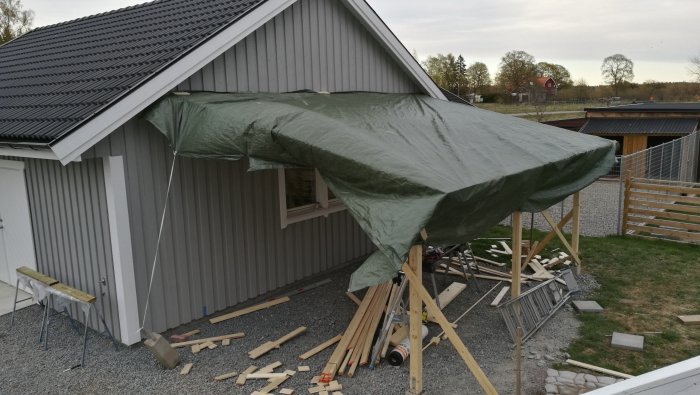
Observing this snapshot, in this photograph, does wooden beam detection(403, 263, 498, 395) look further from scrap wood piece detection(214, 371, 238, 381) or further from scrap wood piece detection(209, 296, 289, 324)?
scrap wood piece detection(209, 296, 289, 324)

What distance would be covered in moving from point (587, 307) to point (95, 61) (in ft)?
25.9

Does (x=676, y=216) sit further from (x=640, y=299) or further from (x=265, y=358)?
(x=265, y=358)

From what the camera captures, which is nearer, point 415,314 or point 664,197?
point 415,314

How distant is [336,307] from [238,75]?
3.54 meters

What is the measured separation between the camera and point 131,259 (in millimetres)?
5996

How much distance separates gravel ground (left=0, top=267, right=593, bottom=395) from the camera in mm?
5320

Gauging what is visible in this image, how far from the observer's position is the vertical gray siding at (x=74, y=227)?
6102 mm

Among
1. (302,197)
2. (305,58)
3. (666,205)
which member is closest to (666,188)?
(666,205)

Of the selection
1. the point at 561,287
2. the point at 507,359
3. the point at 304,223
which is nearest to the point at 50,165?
the point at 304,223

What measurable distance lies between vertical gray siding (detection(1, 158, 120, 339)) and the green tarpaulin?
1.28m

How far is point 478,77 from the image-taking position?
47031mm

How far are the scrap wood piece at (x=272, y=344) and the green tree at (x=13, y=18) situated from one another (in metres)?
37.0

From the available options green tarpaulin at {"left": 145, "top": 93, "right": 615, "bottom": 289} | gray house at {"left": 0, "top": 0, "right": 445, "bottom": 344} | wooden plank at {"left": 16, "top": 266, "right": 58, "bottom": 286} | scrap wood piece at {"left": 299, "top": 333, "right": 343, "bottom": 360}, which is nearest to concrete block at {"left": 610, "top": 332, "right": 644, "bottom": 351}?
green tarpaulin at {"left": 145, "top": 93, "right": 615, "bottom": 289}

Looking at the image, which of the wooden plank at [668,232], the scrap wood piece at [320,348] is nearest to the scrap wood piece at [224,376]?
the scrap wood piece at [320,348]
